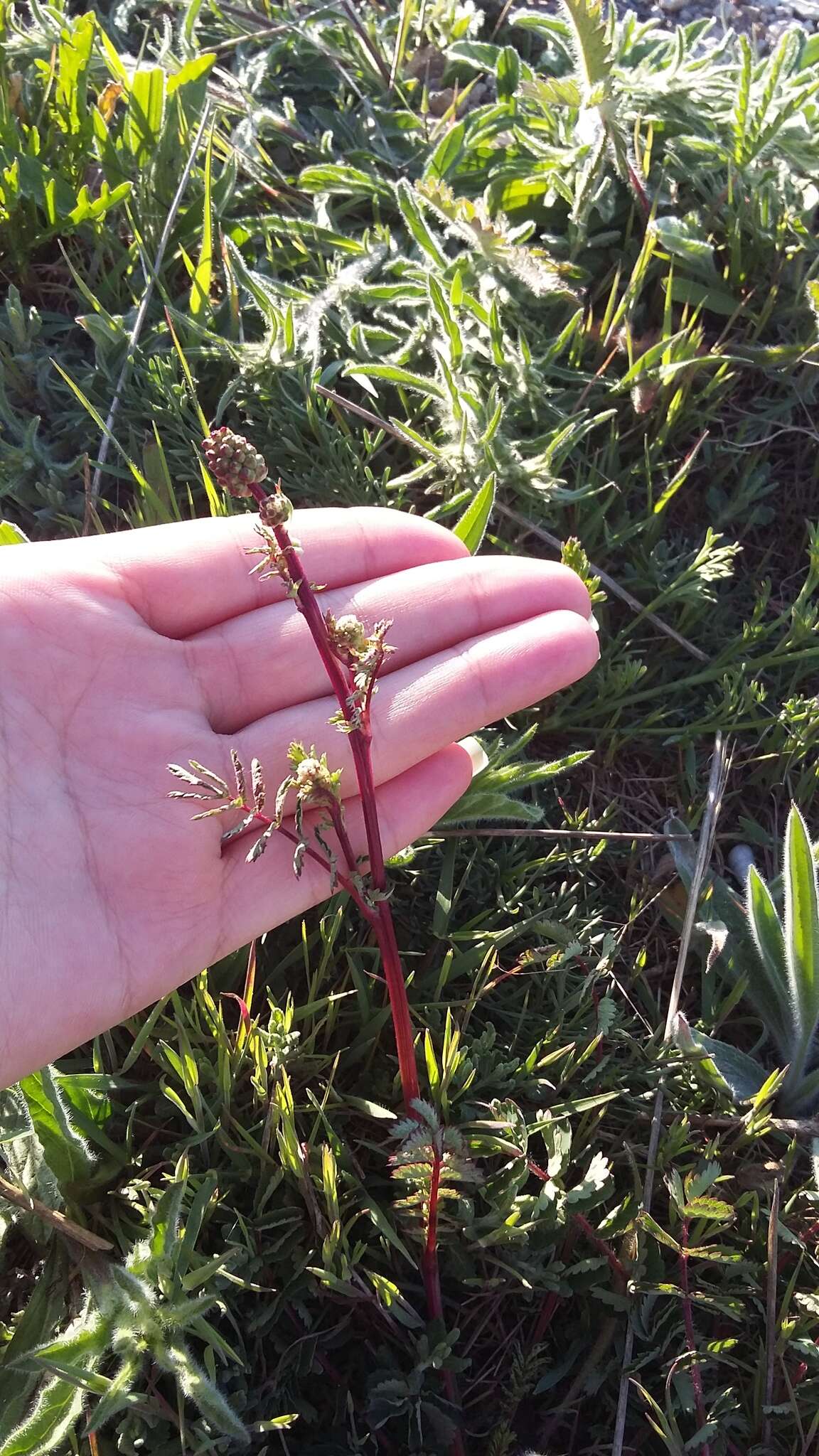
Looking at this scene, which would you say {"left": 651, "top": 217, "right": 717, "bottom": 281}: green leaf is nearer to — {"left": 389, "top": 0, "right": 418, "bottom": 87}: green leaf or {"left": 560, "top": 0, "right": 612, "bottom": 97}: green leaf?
{"left": 560, "top": 0, "right": 612, "bottom": 97}: green leaf

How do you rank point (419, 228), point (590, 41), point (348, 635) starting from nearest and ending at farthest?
point (348, 635) < point (590, 41) < point (419, 228)

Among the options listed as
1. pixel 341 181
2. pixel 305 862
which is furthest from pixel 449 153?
pixel 305 862

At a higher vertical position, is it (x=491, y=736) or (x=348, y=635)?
(x=348, y=635)

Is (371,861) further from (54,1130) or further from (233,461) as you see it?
(54,1130)

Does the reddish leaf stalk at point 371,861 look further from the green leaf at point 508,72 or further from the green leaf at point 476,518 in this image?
the green leaf at point 508,72

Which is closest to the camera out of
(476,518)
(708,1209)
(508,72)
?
(708,1209)

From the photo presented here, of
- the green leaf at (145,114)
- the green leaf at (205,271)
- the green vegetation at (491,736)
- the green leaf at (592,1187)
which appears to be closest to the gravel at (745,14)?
the green vegetation at (491,736)
